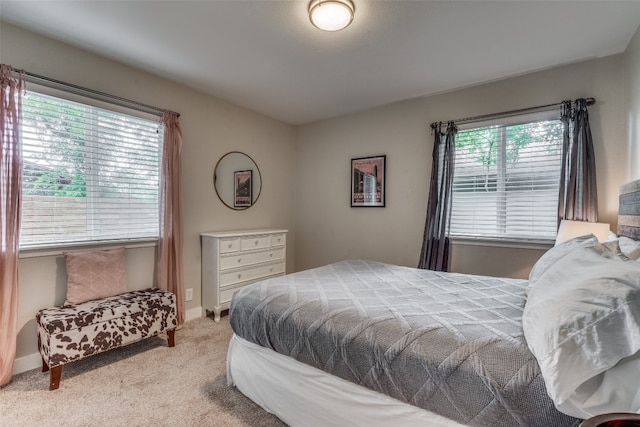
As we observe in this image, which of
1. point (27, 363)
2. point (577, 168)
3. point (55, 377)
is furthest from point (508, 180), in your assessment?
point (27, 363)

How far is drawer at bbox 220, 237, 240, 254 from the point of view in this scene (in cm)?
317

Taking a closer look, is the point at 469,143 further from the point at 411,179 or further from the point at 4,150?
the point at 4,150

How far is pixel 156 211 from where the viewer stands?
2.98m

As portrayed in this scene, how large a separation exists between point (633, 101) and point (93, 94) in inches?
169

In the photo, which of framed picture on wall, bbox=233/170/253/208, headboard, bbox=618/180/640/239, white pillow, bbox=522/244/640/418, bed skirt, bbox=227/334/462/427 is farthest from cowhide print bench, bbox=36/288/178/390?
headboard, bbox=618/180/640/239

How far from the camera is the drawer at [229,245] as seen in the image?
3.17m

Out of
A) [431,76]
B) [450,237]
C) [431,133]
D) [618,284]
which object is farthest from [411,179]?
[618,284]

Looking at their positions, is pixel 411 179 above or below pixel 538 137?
below

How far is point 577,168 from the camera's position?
8.36 feet

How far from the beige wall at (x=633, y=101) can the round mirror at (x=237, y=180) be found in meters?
3.70

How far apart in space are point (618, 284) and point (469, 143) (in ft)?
8.46

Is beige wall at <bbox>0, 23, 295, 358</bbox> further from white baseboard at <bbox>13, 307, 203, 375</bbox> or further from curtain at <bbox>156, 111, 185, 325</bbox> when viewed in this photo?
curtain at <bbox>156, 111, 185, 325</bbox>

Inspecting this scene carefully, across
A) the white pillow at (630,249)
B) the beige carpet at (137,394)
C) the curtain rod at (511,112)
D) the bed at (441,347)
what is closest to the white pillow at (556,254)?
the bed at (441,347)

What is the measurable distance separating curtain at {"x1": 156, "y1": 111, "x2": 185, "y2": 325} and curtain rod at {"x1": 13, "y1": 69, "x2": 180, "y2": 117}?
0.43ft
